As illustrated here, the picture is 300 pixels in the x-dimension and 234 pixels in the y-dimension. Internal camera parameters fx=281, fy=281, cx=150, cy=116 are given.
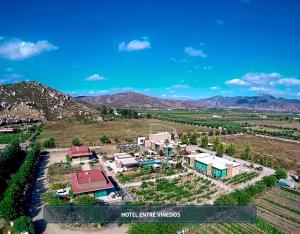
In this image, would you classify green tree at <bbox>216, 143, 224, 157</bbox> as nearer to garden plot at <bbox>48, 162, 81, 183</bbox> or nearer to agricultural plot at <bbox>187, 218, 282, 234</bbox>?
garden plot at <bbox>48, 162, 81, 183</bbox>

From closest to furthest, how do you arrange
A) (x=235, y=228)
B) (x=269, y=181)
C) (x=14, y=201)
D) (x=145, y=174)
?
(x=235, y=228), (x=14, y=201), (x=269, y=181), (x=145, y=174)

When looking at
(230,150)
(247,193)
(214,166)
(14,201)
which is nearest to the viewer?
(14,201)

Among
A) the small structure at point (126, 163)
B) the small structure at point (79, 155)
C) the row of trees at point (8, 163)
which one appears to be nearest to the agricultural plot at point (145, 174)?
the small structure at point (126, 163)

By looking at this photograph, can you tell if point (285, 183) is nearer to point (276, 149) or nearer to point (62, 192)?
point (62, 192)

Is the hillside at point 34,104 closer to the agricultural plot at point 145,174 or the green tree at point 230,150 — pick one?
the agricultural plot at point 145,174

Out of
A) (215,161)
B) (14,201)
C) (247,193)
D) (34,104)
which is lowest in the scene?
(247,193)

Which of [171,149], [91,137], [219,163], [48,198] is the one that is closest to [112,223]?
[48,198]

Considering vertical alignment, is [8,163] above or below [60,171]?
above

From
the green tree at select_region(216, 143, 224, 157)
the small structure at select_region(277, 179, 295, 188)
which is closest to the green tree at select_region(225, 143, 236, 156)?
the green tree at select_region(216, 143, 224, 157)

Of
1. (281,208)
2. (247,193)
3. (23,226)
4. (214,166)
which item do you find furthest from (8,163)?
(281,208)
